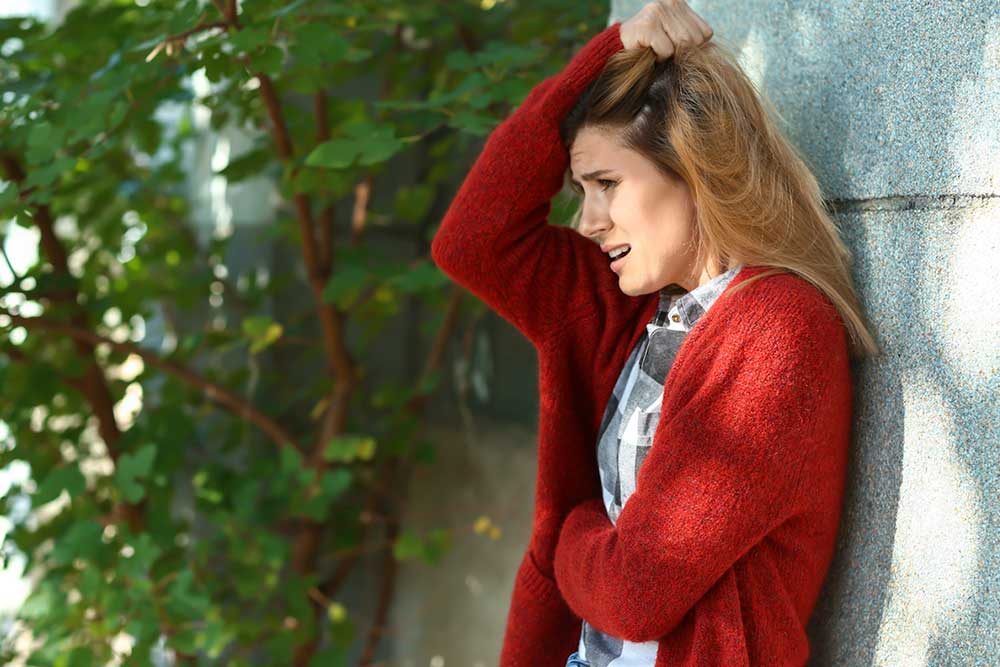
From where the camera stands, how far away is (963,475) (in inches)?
39.5

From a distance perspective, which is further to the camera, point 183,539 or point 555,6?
point 183,539

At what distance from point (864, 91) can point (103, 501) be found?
223 centimetres

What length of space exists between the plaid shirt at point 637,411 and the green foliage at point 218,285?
44 centimetres

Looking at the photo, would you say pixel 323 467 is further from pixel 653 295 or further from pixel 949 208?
pixel 949 208

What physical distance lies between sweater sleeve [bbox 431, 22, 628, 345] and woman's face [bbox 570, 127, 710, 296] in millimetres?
97

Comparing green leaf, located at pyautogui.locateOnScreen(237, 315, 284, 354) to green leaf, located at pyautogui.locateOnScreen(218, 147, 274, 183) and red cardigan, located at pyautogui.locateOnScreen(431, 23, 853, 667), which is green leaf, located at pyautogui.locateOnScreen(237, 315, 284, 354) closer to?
green leaf, located at pyautogui.locateOnScreen(218, 147, 274, 183)

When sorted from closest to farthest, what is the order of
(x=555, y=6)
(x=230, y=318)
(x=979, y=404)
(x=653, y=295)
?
(x=979, y=404)
(x=653, y=295)
(x=555, y=6)
(x=230, y=318)

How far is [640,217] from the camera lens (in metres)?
1.21

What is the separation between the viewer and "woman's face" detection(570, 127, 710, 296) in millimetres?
1210

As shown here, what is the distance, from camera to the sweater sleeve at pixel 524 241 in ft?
4.40

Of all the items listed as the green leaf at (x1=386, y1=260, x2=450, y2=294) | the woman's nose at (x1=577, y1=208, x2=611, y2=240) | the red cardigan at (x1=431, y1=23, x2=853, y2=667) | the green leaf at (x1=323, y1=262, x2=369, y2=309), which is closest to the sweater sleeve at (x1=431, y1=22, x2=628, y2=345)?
the red cardigan at (x1=431, y1=23, x2=853, y2=667)

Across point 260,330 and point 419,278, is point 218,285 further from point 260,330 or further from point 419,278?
point 419,278

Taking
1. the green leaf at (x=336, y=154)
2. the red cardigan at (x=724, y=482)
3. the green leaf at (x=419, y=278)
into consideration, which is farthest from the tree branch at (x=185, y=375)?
the red cardigan at (x=724, y=482)

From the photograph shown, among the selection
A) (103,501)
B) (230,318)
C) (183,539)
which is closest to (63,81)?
(230,318)
